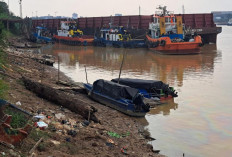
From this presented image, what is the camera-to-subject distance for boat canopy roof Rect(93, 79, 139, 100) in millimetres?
14262

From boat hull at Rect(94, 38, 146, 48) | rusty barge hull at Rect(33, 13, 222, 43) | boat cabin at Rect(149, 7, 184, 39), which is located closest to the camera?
boat cabin at Rect(149, 7, 184, 39)

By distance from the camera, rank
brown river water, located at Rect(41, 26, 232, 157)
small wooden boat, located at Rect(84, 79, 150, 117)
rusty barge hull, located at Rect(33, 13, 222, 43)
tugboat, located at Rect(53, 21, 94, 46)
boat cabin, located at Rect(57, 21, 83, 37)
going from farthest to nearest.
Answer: boat cabin, located at Rect(57, 21, 83, 37) < tugboat, located at Rect(53, 21, 94, 46) < rusty barge hull, located at Rect(33, 13, 222, 43) < small wooden boat, located at Rect(84, 79, 150, 117) < brown river water, located at Rect(41, 26, 232, 157)

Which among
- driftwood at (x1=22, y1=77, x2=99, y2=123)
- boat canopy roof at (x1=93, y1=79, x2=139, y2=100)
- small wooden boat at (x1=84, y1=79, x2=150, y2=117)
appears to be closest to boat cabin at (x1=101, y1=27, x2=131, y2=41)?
boat canopy roof at (x1=93, y1=79, x2=139, y2=100)

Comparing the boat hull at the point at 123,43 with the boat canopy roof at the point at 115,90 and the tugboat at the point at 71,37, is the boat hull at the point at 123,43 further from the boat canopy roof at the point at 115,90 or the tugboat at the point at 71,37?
the boat canopy roof at the point at 115,90

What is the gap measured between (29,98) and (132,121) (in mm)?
4246

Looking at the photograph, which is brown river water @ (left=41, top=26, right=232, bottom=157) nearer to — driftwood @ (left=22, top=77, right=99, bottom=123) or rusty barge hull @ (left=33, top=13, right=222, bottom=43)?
driftwood @ (left=22, top=77, right=99, bottom=123)

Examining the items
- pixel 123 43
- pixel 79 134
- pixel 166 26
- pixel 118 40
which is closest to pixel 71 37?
pixel 118 40

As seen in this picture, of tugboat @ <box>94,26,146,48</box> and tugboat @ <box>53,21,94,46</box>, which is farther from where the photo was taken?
tugboat @ <box>53,21,94,46</box>

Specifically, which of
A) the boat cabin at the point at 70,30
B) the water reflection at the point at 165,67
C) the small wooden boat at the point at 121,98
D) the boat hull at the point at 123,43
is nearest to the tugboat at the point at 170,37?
the water reflection at the point at 165,67

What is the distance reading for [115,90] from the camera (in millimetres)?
14781

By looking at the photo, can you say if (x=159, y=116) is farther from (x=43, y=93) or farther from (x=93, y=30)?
(x=93, y=30)

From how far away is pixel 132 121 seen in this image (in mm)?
13320

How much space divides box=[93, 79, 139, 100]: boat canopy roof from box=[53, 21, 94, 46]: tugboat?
39612 mm

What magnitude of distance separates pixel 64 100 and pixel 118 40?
3955 cm
